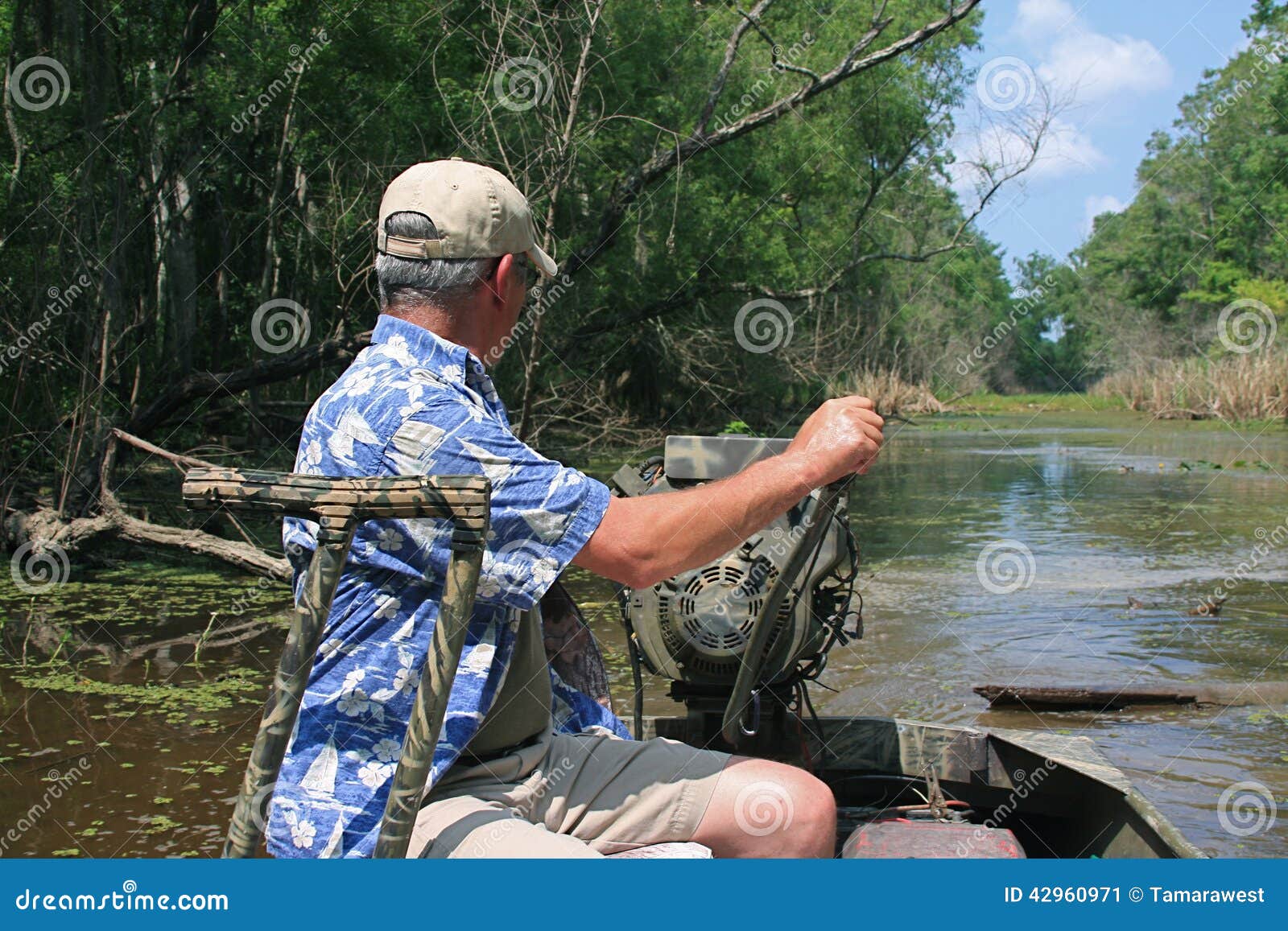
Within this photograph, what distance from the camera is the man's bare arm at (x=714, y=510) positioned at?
2.06 meters

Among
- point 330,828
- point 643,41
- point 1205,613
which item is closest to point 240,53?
point 643,41

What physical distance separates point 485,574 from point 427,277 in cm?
54

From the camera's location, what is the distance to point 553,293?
40.9 feet

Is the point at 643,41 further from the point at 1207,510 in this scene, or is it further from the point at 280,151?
the point at 1207,510

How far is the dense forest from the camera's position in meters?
9.80

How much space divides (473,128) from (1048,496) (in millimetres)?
8830
